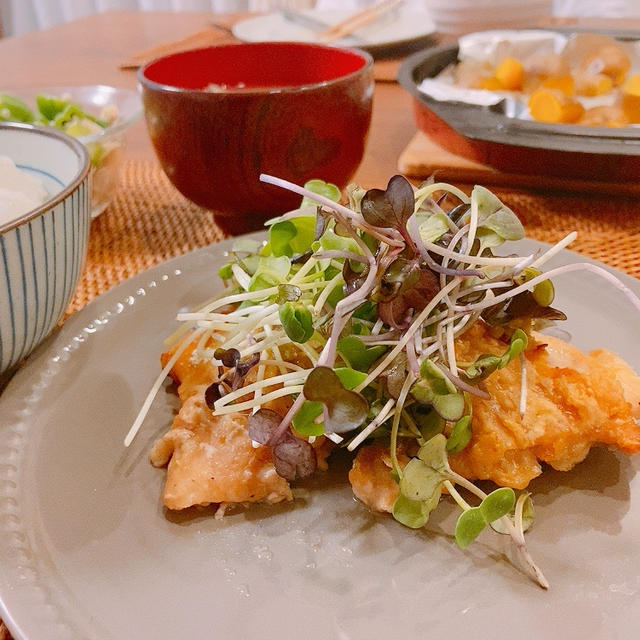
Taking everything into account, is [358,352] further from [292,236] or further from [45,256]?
[45,256]

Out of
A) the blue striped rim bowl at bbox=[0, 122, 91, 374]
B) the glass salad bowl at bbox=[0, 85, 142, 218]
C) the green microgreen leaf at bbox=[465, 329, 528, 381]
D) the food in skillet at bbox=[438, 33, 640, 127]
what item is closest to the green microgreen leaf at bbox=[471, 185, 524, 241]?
the green microgreen leaf at bbox=[465, 329, 528, 381]

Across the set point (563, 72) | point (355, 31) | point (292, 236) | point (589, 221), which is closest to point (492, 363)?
point (292, 236)

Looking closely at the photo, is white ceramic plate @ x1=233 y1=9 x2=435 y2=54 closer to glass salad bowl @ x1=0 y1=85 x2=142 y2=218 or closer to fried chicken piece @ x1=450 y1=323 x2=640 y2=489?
glass salad bowl @ x1=0 y1=85 x2=142 y2=218

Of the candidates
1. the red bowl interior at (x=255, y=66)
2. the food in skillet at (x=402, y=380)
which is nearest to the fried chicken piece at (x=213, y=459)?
the food in skillet at (x=402, y=380)

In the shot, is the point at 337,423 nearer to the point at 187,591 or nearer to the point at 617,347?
the point at 187,591

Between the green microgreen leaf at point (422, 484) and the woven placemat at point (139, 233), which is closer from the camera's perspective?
the green microgreen leaf at point (422, 484)

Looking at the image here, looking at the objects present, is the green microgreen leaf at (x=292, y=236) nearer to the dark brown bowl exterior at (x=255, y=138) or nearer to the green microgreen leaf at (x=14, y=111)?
the dark brown bowl exterior at (x=255, y=138)
